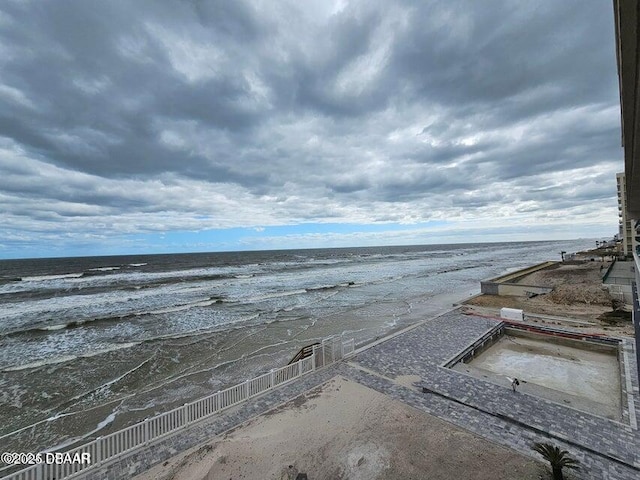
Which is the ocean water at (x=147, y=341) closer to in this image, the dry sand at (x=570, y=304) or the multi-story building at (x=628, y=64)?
the dry sand at (x=570, y=304)

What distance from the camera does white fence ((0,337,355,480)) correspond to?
19.6 ft

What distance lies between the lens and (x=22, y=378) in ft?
45.6

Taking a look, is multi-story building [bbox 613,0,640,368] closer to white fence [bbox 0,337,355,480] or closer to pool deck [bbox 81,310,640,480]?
pool deck [bbox 81,310,640,480]

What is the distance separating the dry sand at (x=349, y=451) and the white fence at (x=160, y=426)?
114 cm

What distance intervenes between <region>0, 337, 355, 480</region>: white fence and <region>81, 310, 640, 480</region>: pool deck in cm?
20

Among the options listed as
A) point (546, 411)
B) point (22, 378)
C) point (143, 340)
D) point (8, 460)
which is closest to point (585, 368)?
point (546, 411)

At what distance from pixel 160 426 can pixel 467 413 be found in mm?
7629

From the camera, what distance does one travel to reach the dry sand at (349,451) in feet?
19.4

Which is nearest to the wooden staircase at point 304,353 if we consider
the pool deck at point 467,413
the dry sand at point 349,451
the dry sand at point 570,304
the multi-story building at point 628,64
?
the pool deck at point 467,413

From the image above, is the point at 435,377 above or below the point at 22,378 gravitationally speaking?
above

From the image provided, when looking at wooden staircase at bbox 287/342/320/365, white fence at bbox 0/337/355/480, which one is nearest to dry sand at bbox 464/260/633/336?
wooden staircase at bbox 287/342/320/365

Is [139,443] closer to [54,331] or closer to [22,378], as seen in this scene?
[22,378]

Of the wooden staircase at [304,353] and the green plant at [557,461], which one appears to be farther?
the wooden staircase at [304,353]

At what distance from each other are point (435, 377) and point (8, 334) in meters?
27.4
